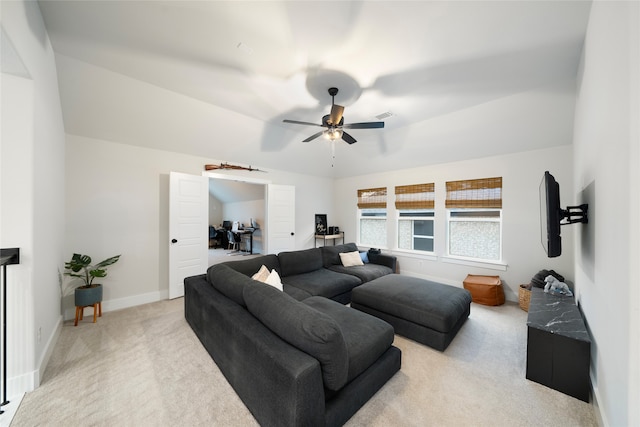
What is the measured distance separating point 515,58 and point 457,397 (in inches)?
125

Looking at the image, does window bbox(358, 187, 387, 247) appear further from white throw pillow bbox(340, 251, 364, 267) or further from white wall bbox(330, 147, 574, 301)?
white throw pillow bbox(340, 251, 364, 267)

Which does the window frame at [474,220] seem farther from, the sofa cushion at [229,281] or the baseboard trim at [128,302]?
the baseboard trim at [128,302]

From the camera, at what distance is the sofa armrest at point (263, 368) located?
1.23m

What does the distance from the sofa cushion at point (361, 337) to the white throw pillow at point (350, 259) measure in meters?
2.05

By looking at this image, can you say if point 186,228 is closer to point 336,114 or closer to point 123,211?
point 123,211

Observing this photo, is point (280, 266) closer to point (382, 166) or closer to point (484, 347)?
point (484, 347)

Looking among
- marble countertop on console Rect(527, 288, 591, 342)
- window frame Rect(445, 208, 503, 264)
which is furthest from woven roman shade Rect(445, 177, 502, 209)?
marble countertop on console Rect(527, 288, 591, 342)

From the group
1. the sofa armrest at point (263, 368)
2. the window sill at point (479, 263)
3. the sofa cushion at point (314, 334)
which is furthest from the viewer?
the window sill at point (479, 263)

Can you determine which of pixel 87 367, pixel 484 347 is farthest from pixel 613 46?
pixel 87 367

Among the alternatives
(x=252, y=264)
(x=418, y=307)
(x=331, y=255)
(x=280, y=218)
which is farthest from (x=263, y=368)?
(x=280, y=218)

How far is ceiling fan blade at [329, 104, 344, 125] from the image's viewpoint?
8.45 ft

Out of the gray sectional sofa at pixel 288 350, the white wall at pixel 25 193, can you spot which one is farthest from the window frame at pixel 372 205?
the white wall at pixel 25 193

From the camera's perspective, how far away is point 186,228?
395 cm

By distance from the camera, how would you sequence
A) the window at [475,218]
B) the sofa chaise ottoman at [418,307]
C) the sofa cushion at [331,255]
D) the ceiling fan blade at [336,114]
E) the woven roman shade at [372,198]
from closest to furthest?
the sofa chaise ottoman at [418,307] < the ceiling fan blade at [336,114] < the window at [475,218] < the sofa cushion at [331,255] < the woven roman shade at [372,198]
